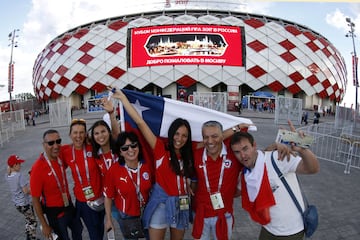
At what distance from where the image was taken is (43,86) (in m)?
28.1

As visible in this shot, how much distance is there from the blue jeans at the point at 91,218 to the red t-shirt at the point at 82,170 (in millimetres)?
104

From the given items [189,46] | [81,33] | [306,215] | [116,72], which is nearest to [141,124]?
[306,215]

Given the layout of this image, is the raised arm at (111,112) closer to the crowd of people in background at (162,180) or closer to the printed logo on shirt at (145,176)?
the crowd of people in background at (162,180)

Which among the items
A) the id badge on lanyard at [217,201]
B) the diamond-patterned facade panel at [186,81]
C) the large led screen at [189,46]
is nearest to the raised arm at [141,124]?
the id badge on lanyard at [217,201]

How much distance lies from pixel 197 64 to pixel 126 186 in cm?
2217

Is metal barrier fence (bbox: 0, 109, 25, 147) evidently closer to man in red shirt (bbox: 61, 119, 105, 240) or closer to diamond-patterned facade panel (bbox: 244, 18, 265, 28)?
man in red shirt (bbox: 61, 119, 105, 240)

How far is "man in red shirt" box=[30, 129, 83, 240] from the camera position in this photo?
2.33 m

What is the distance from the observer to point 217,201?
81.7 inches

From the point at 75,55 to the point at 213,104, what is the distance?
18.5 metres

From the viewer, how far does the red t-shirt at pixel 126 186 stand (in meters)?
2.16

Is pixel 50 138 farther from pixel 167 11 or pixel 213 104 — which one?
pixel 167 11

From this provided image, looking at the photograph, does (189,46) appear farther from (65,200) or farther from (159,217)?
(159,217)

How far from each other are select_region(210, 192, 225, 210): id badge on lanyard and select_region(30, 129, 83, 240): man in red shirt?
144 centimetres

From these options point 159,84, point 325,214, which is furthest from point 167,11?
→ point 325,214
